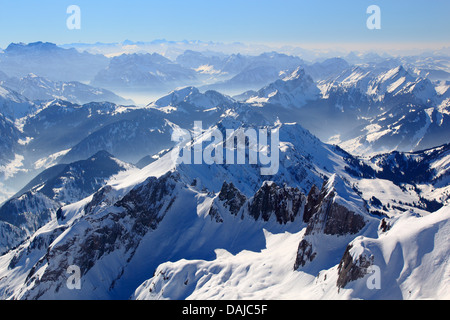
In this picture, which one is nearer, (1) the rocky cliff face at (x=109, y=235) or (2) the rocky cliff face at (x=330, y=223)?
(2) the rocky cliff face at (x=330, y=223)

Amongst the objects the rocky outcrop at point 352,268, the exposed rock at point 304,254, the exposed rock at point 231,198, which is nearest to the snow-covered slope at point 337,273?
the rocky outcrop at point 352,268

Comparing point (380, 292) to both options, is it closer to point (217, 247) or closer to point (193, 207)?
point (217, 247)

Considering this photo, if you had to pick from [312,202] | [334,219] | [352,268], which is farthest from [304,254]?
[312,202]

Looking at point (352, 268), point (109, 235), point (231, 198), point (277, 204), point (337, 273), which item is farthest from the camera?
point (231, 198)

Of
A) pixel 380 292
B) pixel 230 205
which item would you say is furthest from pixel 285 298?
pixel 230 205

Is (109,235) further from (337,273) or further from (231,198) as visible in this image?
(337,273)

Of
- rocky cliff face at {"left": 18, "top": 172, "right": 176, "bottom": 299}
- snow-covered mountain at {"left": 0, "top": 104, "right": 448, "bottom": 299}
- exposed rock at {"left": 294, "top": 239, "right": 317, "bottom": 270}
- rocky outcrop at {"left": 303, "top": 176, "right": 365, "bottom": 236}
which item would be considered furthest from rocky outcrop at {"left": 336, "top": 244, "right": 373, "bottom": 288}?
rocky cliff face at {"left": 18, "top": 172, "right": 176, "bottom": 299}

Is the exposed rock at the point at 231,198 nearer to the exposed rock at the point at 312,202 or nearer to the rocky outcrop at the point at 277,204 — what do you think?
the rocky outcrop at the point at 277,204

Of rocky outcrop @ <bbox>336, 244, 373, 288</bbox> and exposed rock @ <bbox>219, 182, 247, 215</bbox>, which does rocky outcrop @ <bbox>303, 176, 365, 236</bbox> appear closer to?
rocky outcrop @ <bbox>336, 244, 373, 288</bbox>

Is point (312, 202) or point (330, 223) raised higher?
point (330, 223)

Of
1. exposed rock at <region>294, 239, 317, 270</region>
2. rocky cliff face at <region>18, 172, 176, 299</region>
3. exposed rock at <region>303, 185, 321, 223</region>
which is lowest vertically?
rocky cliff face at <region>18, 172, 176, 299</region>

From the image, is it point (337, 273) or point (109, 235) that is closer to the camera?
point (337, 273)

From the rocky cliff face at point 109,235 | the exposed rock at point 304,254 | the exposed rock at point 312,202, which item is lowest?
the rocky cliff face at point 109,235

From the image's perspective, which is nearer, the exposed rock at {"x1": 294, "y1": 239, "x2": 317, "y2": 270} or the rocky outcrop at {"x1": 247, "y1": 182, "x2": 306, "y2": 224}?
the exposed rock at {"x1": 294, "y1": 239, "x2": 317, "y2": 270}
